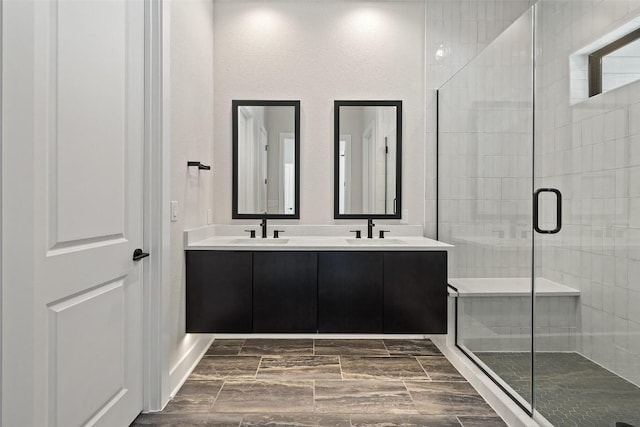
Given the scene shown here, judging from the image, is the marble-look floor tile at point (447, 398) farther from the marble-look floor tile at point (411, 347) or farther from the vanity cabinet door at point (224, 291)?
the vanity cabinet door at point (224, 291)

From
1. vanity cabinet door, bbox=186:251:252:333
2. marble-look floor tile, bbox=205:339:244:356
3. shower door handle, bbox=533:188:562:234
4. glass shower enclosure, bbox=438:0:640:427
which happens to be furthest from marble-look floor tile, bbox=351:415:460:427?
marble-look floor tile, bbox=205:339:244:356

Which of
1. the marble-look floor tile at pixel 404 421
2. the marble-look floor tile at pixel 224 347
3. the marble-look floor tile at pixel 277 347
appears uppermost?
the marble-look floor tile at pixel 277 347

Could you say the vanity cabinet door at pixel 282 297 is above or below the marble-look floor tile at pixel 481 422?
above

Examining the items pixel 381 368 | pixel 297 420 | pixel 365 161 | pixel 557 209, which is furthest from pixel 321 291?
pixel 557 209

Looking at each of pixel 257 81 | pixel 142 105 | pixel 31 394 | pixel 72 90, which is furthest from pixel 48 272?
pixel 257 81

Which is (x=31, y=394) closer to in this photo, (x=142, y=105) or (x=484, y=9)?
(x=142, y=105)

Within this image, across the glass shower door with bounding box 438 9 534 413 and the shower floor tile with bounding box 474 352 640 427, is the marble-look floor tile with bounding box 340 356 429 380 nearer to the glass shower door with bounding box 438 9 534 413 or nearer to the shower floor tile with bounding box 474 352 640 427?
the glass shower door with bounding box 438 9 534 413

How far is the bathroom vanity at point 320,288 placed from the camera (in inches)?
99.4

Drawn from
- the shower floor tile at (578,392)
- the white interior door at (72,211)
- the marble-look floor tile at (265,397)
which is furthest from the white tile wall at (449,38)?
the white interior door at (72,211)

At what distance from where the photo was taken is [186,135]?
2.47 m

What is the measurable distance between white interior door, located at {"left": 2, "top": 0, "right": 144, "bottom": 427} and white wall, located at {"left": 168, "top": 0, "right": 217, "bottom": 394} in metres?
0.32

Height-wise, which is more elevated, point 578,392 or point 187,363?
point 578,392

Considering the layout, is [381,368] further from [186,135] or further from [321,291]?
[186,135]

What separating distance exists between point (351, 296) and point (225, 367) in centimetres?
93
